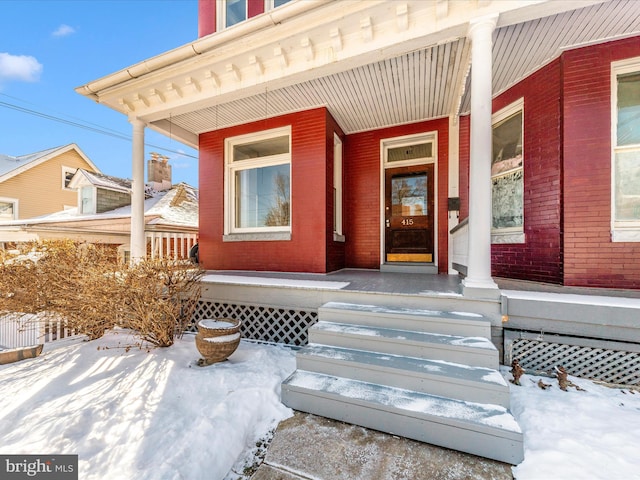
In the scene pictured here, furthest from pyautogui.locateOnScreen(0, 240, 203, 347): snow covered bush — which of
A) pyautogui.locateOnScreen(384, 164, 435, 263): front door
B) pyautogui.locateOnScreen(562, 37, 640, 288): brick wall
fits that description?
pyautogui.locateOnScreen(562, 37, 640, 288): brick wall

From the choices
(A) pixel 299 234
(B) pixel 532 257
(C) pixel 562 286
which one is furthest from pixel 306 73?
(C) pixel 562 286

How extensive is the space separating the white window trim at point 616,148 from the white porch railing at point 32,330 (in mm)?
7221

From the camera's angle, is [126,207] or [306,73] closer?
[306,73]

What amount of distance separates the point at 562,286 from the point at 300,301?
123 inches

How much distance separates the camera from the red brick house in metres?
3.01

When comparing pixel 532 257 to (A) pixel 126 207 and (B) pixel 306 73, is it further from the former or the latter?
(A) pixel 126 207

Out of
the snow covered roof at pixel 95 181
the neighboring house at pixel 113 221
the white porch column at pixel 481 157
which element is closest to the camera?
the white porch column at pixel 481 157

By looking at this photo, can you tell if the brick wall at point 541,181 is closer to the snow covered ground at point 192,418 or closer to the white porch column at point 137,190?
the snow covered ground at point 192,418

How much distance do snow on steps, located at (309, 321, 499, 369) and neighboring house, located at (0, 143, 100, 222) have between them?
1493 centimetres

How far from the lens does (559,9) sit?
265cm

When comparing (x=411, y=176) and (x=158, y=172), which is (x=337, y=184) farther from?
(x=158, y=172)

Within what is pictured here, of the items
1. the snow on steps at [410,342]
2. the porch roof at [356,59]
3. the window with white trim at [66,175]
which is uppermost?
the window with white trim at [66,175]

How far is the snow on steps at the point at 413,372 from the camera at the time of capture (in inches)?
76.9

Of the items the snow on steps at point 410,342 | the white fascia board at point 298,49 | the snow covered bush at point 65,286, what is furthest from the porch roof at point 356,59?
the snow on steps at point 410,342
